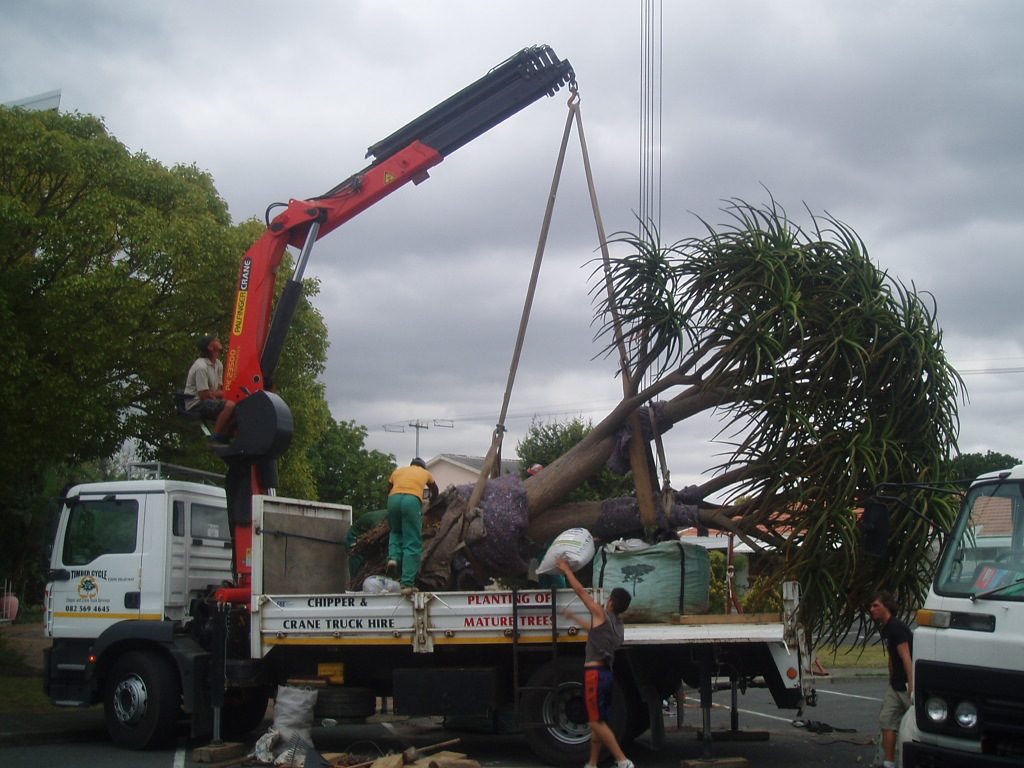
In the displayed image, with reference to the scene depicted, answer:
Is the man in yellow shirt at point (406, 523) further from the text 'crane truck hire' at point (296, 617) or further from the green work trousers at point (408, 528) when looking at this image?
the text 'crane truck hire' at point (296, 617)

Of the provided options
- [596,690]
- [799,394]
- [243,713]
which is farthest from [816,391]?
[243,713]

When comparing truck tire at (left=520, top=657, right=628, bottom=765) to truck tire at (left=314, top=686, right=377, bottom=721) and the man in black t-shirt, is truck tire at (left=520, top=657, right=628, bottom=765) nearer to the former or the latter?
truck tire at (left=314, top=686, right=377, bottom=721)

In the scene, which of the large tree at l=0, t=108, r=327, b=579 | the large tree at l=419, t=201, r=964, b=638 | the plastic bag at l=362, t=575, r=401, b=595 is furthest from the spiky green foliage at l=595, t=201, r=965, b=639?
the large tree at l=0, t=108, r=327, b=579

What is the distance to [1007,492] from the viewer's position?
621cm

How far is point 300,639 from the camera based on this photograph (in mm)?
9602

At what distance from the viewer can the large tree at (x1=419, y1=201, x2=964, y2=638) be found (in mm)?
8969

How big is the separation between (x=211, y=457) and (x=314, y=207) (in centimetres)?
512

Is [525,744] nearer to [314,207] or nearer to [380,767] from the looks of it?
[380,767]

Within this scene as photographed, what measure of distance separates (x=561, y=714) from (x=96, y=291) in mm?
7193

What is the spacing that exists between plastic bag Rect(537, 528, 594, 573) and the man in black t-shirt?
237 centimetres

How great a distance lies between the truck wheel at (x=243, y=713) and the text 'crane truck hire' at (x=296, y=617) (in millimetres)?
24

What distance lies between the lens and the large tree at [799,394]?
8969 mm

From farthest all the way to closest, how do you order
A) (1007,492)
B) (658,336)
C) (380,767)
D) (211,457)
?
1. (211,457)
2. (658,336)
3. (380,767)
4. (1007,492)

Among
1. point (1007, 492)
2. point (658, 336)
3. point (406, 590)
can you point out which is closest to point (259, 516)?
point (406, 590)
